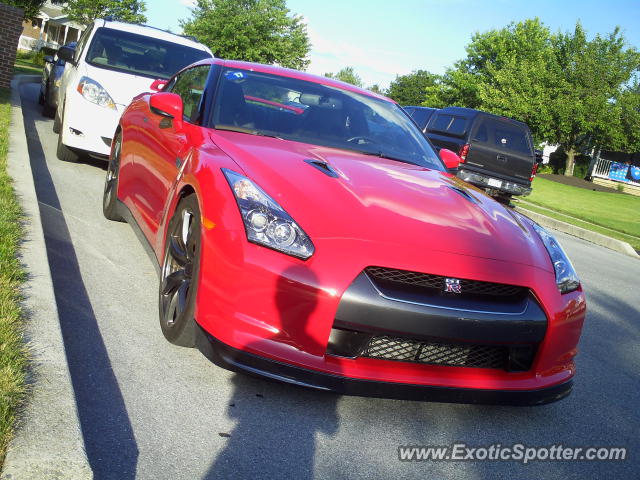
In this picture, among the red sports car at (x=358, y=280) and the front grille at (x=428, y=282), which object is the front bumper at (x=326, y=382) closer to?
the red sports car at (x=358, y=280)

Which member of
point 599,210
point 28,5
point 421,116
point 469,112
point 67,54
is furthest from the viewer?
point 28,5

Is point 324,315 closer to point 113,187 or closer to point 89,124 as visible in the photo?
point 113,187

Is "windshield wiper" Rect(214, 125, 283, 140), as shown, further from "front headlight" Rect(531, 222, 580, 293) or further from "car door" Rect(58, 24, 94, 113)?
"car door" Rect(58, 24, 94, 113)

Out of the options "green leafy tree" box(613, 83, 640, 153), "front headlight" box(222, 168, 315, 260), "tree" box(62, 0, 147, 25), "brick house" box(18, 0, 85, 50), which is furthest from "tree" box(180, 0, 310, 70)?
"front headlight" box(222, 168, 315, 260)

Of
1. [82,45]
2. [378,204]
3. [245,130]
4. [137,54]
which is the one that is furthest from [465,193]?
[82,45]

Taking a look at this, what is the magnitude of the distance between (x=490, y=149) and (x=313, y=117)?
36.5 ft

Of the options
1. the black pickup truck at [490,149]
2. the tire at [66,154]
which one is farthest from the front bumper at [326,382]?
the black pickup truck at [490,149]

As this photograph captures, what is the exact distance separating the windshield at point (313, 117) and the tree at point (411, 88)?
87637mm

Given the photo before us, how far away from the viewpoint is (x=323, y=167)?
386cm

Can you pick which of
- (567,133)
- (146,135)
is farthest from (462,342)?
(567,133)

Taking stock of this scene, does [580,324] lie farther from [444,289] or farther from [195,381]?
[195,381]

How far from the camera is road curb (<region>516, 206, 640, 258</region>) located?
12766mm

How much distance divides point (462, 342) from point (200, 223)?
133cm

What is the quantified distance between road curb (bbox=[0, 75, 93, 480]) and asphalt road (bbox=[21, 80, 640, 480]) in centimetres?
16
